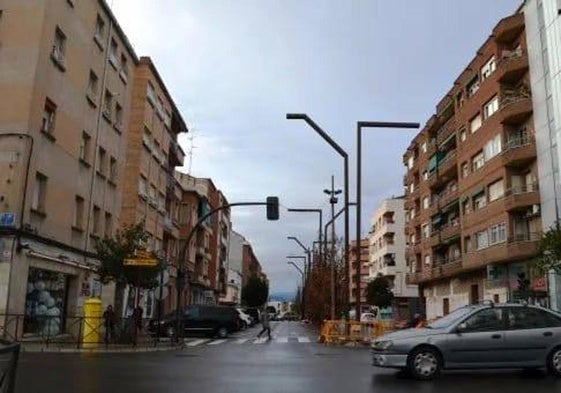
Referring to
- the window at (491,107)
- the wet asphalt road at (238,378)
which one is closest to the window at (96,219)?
the wet asphalt road at (238,378)

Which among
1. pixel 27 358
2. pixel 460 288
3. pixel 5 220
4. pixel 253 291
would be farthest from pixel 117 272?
pixel 253 291

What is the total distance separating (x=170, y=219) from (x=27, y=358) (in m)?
35.3

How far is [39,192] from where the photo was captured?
27.0m

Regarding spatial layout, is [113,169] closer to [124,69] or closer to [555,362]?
[124,69]

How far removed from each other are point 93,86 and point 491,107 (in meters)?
28.3

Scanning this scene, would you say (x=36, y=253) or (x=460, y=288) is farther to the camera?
(x=460, y=288)

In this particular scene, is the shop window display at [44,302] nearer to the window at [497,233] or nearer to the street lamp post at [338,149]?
the street lamp post at [338,149]

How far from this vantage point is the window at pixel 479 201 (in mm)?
50269

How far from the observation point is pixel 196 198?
6600 centimetres

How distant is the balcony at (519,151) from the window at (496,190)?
224cm

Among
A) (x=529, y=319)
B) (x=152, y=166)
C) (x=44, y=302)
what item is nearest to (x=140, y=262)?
(x=44, y=302)

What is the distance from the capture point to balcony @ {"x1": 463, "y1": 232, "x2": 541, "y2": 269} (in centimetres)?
4206

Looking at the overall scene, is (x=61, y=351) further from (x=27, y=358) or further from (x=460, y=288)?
(x=460, y=288)

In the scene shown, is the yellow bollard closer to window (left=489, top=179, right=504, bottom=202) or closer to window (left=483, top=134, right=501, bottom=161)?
window (left=489, top=179, right=504, bottom=202)
